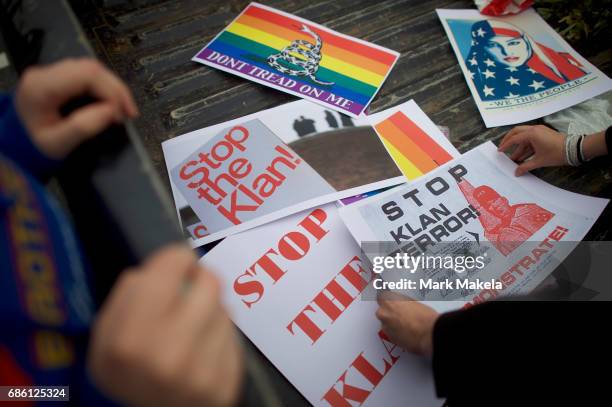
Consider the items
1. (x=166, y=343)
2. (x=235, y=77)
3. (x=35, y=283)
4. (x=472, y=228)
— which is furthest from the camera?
(x=235, y=77)

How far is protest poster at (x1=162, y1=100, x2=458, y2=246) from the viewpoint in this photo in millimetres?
598

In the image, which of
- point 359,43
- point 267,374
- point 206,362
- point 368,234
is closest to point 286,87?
point 359,43

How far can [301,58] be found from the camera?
0.75 meters

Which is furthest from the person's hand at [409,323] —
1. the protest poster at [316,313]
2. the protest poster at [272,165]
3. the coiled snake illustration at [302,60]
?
the coiled snake illustration at [302,60]

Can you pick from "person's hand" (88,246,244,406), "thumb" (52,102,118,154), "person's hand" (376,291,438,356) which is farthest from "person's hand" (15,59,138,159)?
"person's hand" (376,291,438,356)

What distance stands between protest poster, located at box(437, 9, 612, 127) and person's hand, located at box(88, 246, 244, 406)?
25.9 inches

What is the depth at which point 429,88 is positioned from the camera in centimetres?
75

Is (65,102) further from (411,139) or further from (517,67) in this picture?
(517,67)

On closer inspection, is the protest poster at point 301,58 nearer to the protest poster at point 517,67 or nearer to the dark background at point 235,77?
the dark background at point 235,77

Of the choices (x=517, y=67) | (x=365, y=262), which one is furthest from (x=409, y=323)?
(x=517, y=67)

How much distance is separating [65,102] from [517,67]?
786mm

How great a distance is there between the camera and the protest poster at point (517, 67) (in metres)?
0.72

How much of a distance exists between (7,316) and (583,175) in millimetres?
812

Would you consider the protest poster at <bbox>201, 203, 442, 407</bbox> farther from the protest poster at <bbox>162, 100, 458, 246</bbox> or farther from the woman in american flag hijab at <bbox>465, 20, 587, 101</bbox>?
the woman in american flag hijab at <bbox>465, 20, 587, 101</bbox>
